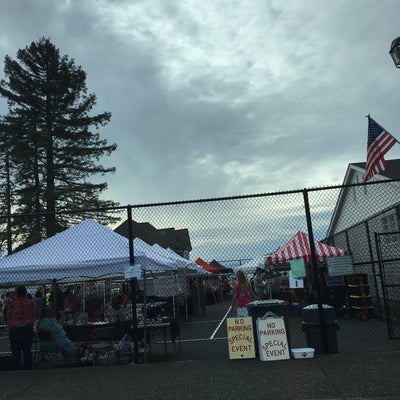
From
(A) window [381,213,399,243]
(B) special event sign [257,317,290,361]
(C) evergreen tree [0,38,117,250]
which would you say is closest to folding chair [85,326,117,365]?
(B) special event sign [257,317,290,361]

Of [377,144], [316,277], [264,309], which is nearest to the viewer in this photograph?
[316,277]

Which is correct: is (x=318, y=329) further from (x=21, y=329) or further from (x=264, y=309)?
(x=21, y=329)

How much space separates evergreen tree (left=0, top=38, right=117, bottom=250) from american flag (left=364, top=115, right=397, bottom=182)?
22.5 m

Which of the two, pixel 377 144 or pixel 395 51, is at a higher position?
pixel 395 51

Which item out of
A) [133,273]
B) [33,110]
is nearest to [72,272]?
[133,273]

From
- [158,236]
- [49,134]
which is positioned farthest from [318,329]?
[158,236]

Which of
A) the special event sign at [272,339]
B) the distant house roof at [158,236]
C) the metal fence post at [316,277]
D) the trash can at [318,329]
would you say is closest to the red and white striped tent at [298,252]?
the trash can at [318,329]

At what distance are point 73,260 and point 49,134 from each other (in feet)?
78.5

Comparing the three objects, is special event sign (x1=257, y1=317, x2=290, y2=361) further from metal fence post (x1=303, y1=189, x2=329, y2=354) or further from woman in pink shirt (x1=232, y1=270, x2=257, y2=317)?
woman in pink shirt (x1=232, y1=270, x2=257, y2=317)

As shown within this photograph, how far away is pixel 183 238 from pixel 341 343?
225 ft

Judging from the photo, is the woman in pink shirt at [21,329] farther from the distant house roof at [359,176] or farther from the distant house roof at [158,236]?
the distant house roof at [158,236]

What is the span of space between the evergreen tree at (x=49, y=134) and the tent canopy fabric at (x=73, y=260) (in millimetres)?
20123

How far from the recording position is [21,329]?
324 inches

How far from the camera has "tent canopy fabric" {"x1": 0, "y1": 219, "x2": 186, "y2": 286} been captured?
8.59m
